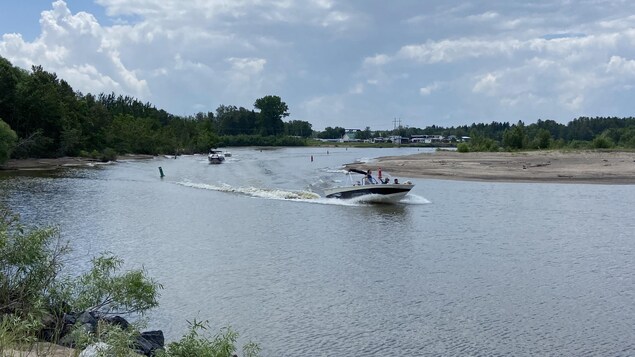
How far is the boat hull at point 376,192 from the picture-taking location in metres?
42.2

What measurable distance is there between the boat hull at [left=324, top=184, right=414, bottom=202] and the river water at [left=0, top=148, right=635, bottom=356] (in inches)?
35.3

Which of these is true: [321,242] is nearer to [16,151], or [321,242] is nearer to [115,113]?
[16,151]

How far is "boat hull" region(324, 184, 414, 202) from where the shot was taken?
42219 mm

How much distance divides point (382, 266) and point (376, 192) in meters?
19.8

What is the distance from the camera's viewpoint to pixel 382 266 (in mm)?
23438

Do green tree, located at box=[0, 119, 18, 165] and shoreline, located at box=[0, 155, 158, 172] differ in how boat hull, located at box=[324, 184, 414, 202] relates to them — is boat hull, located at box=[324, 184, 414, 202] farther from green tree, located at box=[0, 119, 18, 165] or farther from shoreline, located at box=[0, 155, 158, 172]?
shoreline, located at box=[0, 155, 158, 172]

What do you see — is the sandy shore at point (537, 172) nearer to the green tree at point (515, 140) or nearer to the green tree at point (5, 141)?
the green tree at point (5, 141)

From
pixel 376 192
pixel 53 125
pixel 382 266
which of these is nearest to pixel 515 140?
pixel 53 125

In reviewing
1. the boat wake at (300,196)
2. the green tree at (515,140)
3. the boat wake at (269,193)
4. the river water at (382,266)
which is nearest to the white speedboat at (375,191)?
the boat wake at (300,196)

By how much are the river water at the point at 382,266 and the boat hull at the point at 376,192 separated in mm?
896

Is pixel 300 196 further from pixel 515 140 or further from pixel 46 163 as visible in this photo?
pixel 515 140

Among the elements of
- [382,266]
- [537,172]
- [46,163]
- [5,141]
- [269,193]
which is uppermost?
[5,141]

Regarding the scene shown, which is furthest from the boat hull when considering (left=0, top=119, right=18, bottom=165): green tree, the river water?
(left=0, top=119, right=18, bottom=165): green tree

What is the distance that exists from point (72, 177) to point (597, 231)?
53519mm
